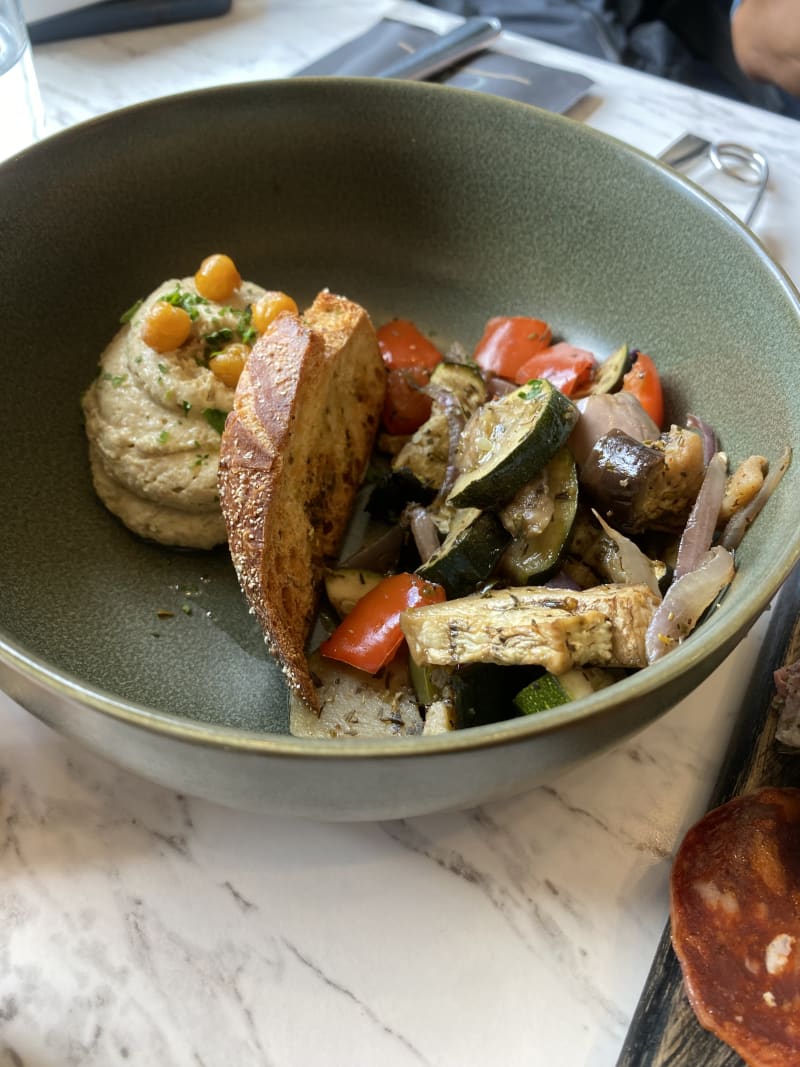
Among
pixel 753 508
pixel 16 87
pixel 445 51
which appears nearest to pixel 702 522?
pixel 753 508

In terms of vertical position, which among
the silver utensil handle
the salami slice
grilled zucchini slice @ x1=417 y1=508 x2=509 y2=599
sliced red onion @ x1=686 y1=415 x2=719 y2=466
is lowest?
the salami slice

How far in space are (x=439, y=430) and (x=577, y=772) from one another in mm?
841

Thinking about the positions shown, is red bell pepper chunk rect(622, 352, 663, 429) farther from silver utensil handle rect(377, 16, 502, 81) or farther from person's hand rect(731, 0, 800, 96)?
person's hand rect(731, 0, 800, 96)

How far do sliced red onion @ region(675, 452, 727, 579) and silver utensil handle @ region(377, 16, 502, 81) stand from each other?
1.97 meters

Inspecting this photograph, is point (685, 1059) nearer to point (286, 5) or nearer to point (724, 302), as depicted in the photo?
point (724, 302)

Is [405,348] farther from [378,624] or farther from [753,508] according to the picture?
[753,508]

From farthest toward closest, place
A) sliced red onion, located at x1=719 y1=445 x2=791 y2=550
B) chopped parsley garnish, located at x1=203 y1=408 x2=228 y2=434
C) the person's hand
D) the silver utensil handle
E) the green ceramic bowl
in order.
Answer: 1. the person's hand
2. the silver utensil handle
3. chopped parsley garnish, located at x1=203 y1=408 x2=228 y2=434
4. sliced red onion, located at x1=719 y1=445 x2=791 y2=550
5. the green ceramic bowl

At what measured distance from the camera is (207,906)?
1.47 metres

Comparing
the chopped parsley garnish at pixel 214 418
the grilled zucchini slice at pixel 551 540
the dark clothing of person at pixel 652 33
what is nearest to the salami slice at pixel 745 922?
the grilled zucchini slice at pixel 551 540

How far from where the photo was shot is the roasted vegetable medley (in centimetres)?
154

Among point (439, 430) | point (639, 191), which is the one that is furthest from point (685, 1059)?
point (639, 191)

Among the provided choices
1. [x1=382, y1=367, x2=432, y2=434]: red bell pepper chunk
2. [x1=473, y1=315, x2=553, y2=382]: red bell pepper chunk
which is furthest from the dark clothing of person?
[x1=382, y1=367, x2=432, y2=434]: red bell pepper chunk

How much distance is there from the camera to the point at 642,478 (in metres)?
1.71

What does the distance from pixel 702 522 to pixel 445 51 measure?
2235 millimetres
